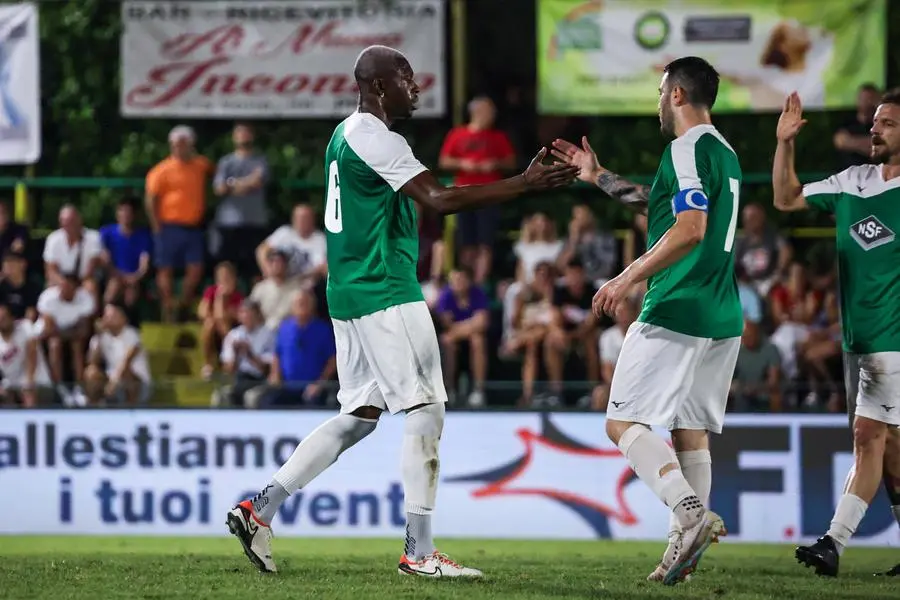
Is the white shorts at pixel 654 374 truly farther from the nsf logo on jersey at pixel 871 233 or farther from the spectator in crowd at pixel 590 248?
the spectator in crowd at pixel 590 248

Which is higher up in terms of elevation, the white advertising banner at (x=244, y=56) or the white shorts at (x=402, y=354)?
the white advertising banner at (x=244, y=56)

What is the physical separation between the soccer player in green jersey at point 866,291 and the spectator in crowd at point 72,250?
9278 millimetres

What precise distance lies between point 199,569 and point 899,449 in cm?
390

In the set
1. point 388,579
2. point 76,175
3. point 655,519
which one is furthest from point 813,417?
point 76,175

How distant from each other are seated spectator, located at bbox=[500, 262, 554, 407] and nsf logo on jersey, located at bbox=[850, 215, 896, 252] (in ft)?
19.8

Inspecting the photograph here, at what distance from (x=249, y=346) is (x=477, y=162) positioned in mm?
3101

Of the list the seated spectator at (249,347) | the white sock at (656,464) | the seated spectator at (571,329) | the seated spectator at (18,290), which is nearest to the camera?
the white sock at (656,464)

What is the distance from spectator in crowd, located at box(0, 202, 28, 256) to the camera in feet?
52.3

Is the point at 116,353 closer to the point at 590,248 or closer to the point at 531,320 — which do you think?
the point at 531,320

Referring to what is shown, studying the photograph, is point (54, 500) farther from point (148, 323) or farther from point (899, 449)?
point (899, 449)

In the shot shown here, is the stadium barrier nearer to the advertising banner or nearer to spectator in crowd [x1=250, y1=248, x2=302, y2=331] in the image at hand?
spectator in crowd [x1=250, y1=248, x2=302, y2=331]

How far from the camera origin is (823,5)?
16375mm

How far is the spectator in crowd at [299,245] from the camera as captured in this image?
50.6 feet

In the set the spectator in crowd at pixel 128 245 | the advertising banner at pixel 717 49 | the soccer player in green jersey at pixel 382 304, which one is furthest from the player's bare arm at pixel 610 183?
the spectator in crowd at pixel 128 245
